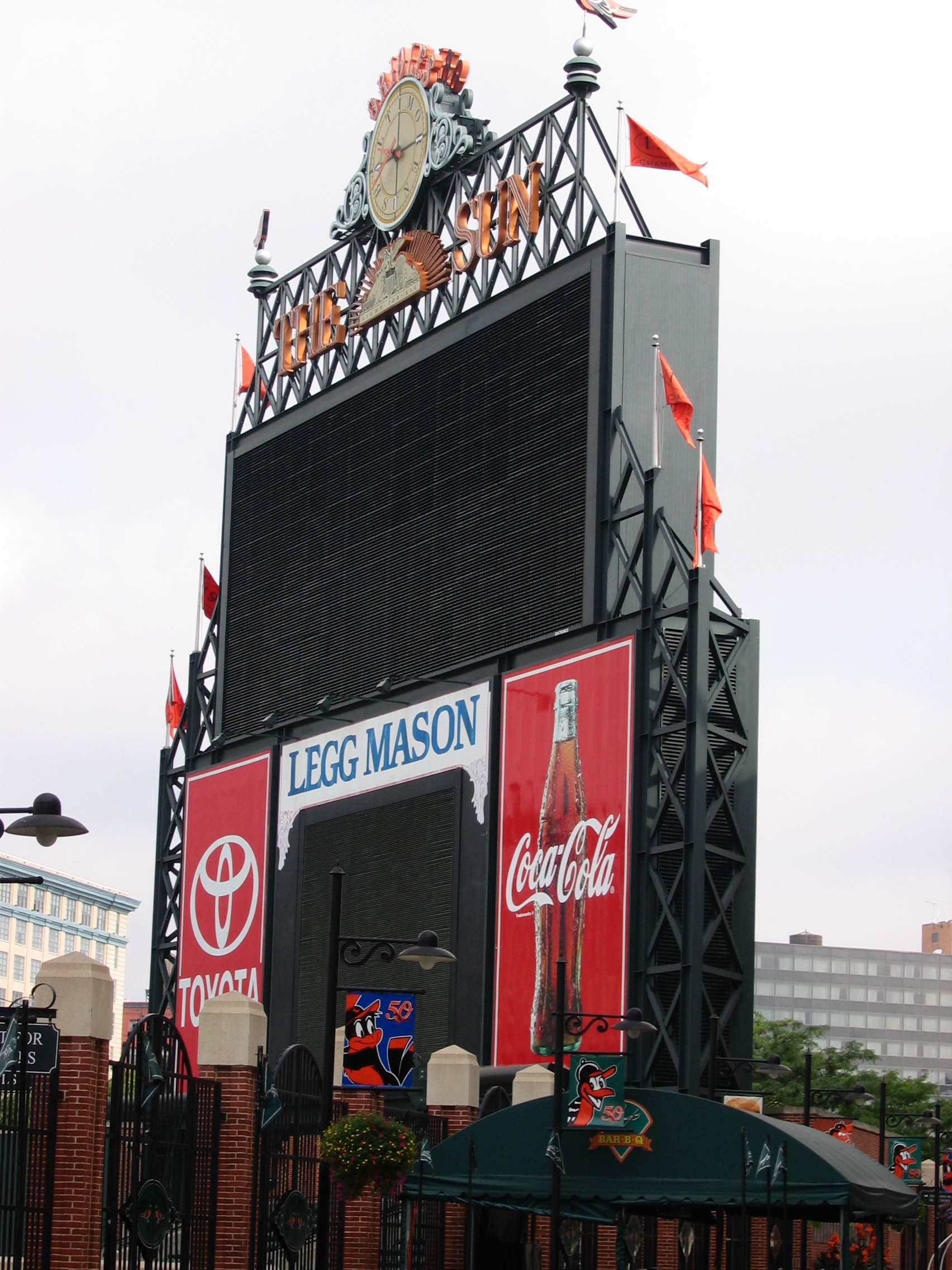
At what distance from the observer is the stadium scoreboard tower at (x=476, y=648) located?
37.4 metres

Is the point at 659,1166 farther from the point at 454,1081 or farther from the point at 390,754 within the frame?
the point at 390,754

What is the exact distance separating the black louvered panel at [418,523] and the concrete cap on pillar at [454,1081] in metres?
11.5

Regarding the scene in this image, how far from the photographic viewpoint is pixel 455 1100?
101 feet

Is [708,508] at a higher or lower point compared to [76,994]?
higher

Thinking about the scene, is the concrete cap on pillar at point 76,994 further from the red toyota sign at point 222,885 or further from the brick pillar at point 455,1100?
the red toyota sign at point 222,885

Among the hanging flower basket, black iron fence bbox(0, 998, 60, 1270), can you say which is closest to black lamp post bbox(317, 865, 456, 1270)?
the hanging flower basket

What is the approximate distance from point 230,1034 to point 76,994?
3928 mm

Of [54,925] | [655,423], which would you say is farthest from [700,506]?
[54,925]

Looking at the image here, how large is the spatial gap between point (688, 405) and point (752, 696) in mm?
5530

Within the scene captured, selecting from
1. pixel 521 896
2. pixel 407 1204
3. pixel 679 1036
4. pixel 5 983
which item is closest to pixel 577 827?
pixel 521 896

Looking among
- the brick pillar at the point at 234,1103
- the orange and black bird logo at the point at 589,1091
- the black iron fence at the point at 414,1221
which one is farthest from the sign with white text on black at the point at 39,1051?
the orange and black bird logo at the point at 589,1091

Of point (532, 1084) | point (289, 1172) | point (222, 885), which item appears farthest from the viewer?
point (222, 885)

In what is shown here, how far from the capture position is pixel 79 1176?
787 inches

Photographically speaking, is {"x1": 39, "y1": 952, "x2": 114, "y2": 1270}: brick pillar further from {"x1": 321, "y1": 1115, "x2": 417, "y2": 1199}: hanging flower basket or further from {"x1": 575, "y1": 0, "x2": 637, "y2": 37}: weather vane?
{"x1": 575, "y1": 0, "x2": 637, "y2": 37}: weather vane
